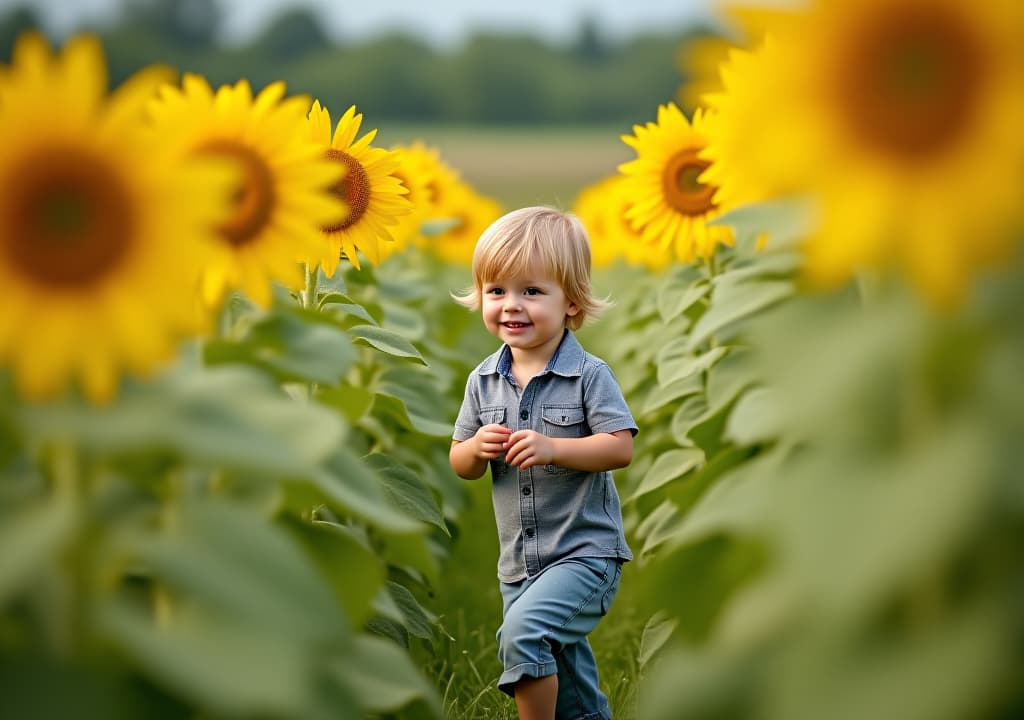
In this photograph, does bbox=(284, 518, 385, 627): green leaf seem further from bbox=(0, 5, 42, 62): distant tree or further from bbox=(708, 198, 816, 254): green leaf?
bbox=(0, 5, 42, 62): distant tree

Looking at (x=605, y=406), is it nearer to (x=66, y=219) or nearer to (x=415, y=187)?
(x=415, y=187)

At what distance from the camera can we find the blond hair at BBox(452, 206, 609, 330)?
3.67 m

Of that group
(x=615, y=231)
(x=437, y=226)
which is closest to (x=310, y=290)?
(x=437, y=226)

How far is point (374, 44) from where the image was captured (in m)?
45.2

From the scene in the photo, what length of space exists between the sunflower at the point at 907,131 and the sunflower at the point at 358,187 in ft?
7.17

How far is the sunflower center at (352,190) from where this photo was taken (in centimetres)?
361

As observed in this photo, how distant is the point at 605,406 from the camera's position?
3.56 meters

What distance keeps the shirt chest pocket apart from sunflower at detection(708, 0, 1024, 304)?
80.0 inches

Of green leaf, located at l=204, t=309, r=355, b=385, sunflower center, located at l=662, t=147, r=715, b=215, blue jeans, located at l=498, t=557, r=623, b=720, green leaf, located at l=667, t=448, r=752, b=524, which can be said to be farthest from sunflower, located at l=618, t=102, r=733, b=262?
green leaf, located at l=204, t=309, r=355, b=385

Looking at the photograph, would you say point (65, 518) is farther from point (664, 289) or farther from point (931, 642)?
point (664, 289)

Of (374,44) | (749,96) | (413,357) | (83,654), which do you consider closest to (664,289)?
(413,357)

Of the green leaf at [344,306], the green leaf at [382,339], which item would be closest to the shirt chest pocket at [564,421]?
the green leaf at [382,339]

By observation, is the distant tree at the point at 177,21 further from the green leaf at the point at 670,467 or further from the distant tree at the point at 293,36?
the green leaf at the point at 670,467

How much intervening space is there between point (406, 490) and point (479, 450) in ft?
0.79
